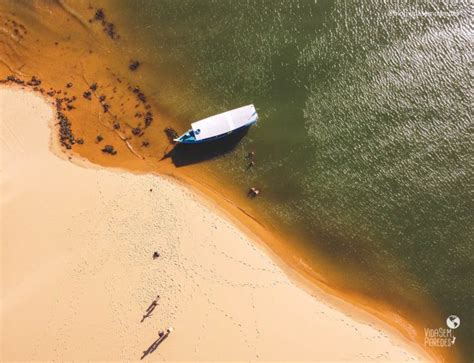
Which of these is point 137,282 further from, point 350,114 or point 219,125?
point 350,114

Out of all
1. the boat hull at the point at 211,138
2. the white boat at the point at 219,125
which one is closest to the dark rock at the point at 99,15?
the white boat at the point at 219,125

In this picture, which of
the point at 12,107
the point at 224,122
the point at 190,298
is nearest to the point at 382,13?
the point at 224,122

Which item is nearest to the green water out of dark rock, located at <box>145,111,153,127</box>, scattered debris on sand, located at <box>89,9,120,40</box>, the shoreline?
scattered debris on sand, located at <box>89,9,120,40</box>

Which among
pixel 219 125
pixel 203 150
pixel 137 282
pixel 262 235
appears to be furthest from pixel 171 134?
pixel 137 282

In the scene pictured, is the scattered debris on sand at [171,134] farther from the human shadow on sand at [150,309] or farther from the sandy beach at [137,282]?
the human shadow on sand at [150,309]

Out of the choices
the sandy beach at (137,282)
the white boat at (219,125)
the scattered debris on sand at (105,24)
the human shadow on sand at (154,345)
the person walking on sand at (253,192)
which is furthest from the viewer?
the scattered debris on sand at (105,24)

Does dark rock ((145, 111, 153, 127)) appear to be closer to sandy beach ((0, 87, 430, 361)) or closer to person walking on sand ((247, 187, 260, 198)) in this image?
sandy beach ((0, 87, 430, 361))
